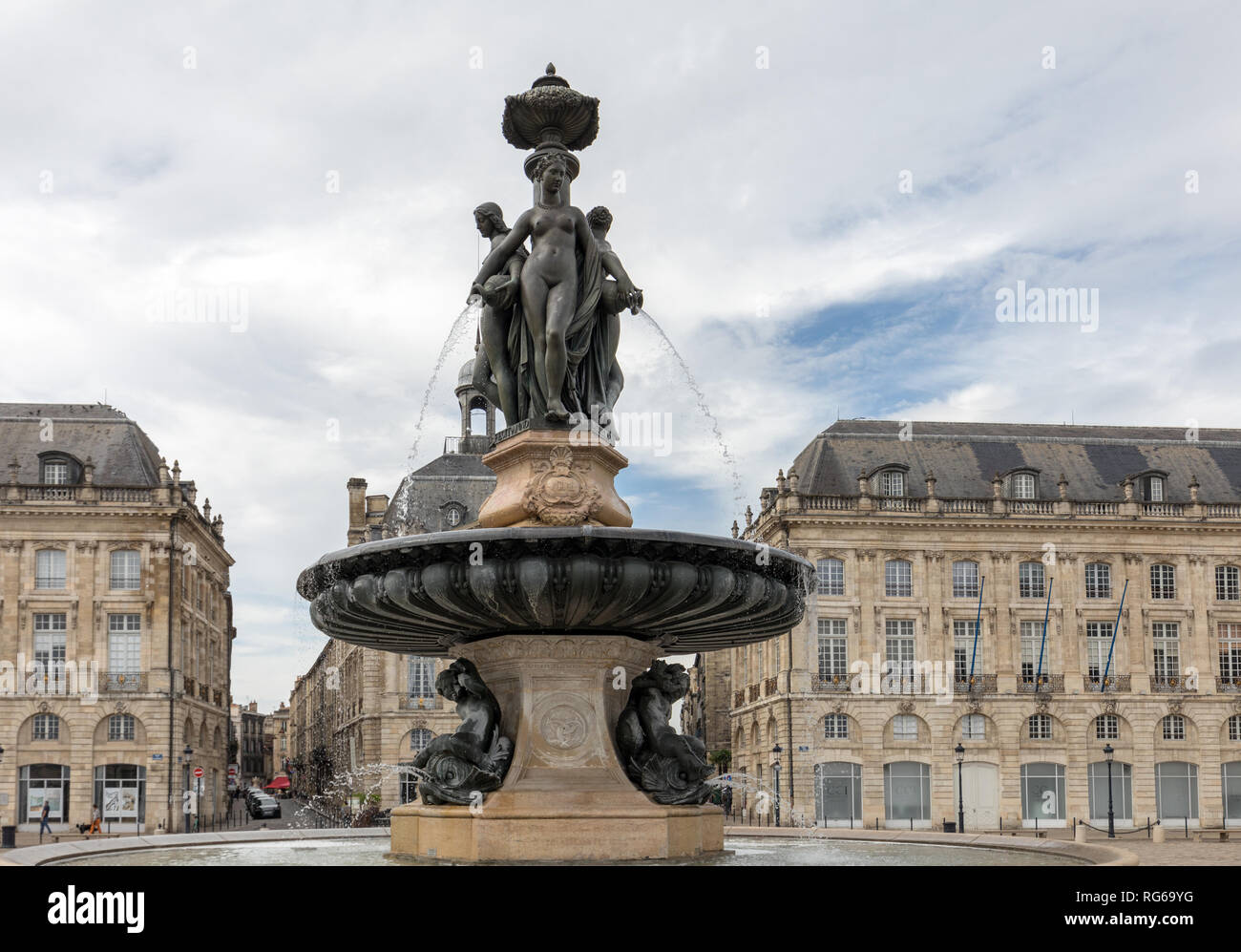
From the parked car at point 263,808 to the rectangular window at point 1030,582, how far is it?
34.1 meters

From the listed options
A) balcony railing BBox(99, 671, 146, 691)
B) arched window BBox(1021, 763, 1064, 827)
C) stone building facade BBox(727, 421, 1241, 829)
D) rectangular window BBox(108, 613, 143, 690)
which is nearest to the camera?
balcony railing BBox(99, 671, 146, 691)

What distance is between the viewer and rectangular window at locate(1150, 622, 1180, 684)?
64000 mm

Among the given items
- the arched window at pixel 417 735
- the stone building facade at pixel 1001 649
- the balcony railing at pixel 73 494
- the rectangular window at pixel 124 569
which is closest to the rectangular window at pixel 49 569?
the rectangular window at pixel 124 569

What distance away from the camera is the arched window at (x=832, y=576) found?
62750 millimetres

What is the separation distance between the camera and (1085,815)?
61812 millimetres

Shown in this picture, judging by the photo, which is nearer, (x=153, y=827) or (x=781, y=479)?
(x=153, y=827)

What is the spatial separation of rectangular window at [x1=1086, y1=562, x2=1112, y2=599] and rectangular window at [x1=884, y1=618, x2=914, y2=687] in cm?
821

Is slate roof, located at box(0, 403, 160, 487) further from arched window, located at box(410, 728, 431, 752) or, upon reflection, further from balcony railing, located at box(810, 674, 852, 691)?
balcony railing, located at box(810, 674, 852, 691)

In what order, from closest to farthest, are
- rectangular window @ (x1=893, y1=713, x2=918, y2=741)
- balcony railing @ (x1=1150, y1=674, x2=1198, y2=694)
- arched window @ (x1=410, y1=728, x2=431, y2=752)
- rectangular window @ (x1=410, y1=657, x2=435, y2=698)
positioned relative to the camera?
Result: rectangular window @ (x1=893, y1=713, x2=918, y2=741) < balcony railing @ (x1=1150, y1=674, x2=1198, y2=694) < rectangular window @ (x1=410, y1=657, x2=435, y2=698) < arched window @ (x1=410, y1=728, x2=431, y2=752)

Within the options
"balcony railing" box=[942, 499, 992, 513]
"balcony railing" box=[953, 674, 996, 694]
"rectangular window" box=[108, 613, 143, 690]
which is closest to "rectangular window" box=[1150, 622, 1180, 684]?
"balcony railing" box=[953, 674, 996, 694]

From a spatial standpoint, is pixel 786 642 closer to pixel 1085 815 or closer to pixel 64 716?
pixel 1085 815

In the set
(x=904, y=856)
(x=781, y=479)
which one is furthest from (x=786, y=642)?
(x=904, y=856)
